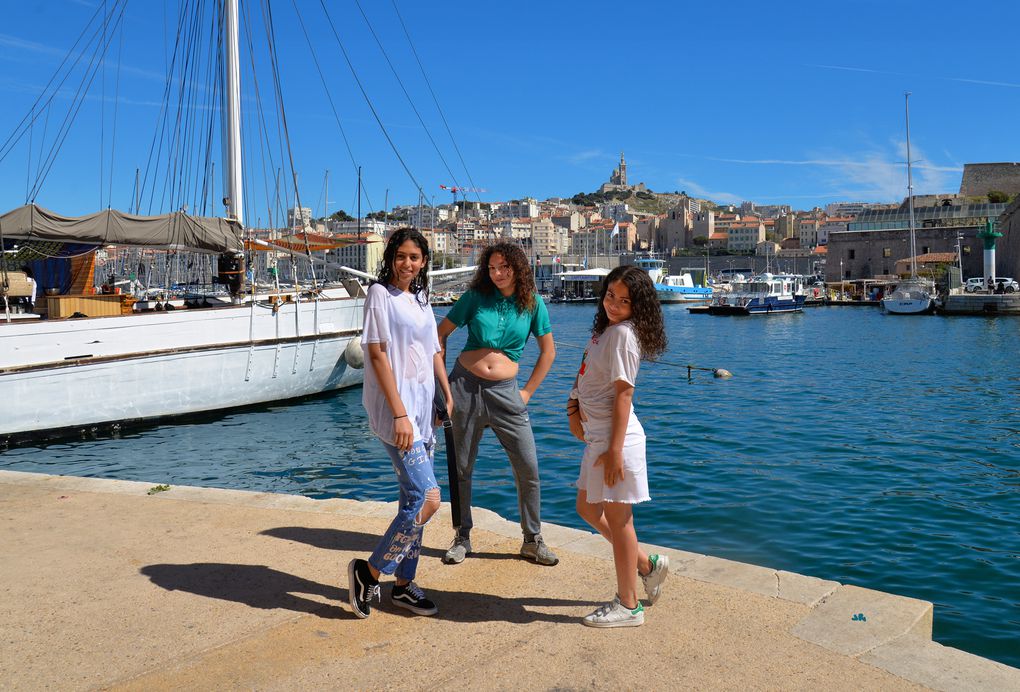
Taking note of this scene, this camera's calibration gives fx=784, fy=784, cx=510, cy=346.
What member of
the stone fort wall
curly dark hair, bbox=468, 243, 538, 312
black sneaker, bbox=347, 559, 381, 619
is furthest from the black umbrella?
the stone fort wall

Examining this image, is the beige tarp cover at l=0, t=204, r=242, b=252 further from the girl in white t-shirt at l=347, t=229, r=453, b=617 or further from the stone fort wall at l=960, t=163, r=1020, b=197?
the stone fort wall at l=960, t=163, r=1020, b=197

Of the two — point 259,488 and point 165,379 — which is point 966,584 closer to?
point 259,488

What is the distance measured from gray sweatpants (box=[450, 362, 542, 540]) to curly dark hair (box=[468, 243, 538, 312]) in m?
0.46

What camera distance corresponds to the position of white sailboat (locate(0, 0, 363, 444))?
1264 cm

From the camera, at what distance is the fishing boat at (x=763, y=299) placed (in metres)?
63.2

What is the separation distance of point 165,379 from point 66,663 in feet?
39.4

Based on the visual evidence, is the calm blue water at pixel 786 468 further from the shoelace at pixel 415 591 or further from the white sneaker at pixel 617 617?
the shoelace at pixel 415 591

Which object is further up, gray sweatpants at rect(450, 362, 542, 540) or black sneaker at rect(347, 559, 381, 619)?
gray sweatpants at rect(450, 362, 542, 540)

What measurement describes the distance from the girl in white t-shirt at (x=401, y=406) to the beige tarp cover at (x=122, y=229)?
1268cm

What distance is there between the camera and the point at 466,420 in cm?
A: 455

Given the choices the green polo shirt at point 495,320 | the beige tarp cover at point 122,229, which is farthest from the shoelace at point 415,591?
the beige tarp cover at point 122,229

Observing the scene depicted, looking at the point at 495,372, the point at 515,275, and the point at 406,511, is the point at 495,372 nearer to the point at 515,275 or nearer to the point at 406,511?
the point at 515,275

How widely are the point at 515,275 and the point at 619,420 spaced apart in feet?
4.61

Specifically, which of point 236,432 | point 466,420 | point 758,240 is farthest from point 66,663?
point 758,240
